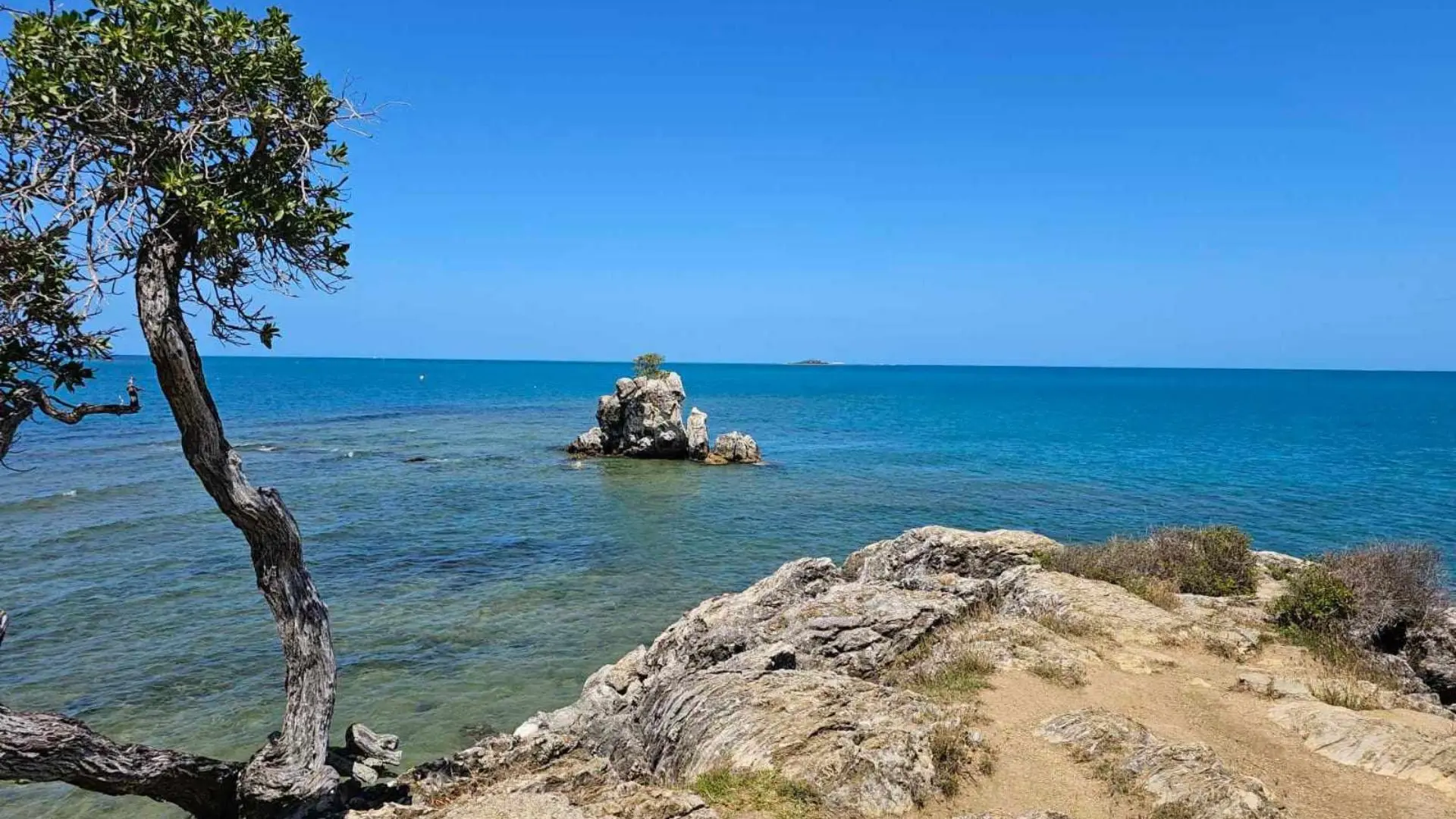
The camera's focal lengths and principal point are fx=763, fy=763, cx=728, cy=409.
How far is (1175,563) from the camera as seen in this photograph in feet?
71.4

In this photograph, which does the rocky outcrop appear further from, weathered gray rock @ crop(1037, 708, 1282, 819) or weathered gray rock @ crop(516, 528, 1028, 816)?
weathered gray rock @ crop(1037, 708, 1282, 819)

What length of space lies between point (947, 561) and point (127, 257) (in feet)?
67.1

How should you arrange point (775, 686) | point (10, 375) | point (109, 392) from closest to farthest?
1. point (10, 375)
2. point (775, 686)
3. point (109, 392)

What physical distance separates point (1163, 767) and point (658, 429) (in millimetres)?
56220

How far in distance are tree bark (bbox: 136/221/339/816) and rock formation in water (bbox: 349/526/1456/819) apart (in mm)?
1755

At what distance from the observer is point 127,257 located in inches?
372

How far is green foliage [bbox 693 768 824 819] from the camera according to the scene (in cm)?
1005

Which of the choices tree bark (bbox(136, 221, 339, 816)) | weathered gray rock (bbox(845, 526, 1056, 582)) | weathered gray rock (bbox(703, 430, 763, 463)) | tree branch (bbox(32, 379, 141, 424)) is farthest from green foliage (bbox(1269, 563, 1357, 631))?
weathered gray rock (bbox(703, 430, 763, 463))

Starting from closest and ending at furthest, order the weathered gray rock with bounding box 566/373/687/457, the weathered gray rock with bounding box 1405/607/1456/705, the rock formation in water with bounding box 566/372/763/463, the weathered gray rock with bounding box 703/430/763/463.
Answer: the weathered gray rock with bounding box 1405/607/1456/705
the weathered gray rock with bounding box 703/430/763/463
the rock formation in water with bounding box 566/372/763/463
the weathered gray rock with bounding box 566/373/687/457

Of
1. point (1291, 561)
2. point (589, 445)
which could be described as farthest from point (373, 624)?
point (589, 445)

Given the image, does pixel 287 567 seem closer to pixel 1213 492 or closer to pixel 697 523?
pixel 697 523

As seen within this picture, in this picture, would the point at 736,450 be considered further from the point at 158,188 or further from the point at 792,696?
the point at 158,188

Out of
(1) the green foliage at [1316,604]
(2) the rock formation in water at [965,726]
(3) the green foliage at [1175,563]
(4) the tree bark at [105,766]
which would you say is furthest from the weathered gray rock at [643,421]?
(4) the tree bark at [105,766]

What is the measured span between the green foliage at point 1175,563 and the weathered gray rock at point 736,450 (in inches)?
1696
